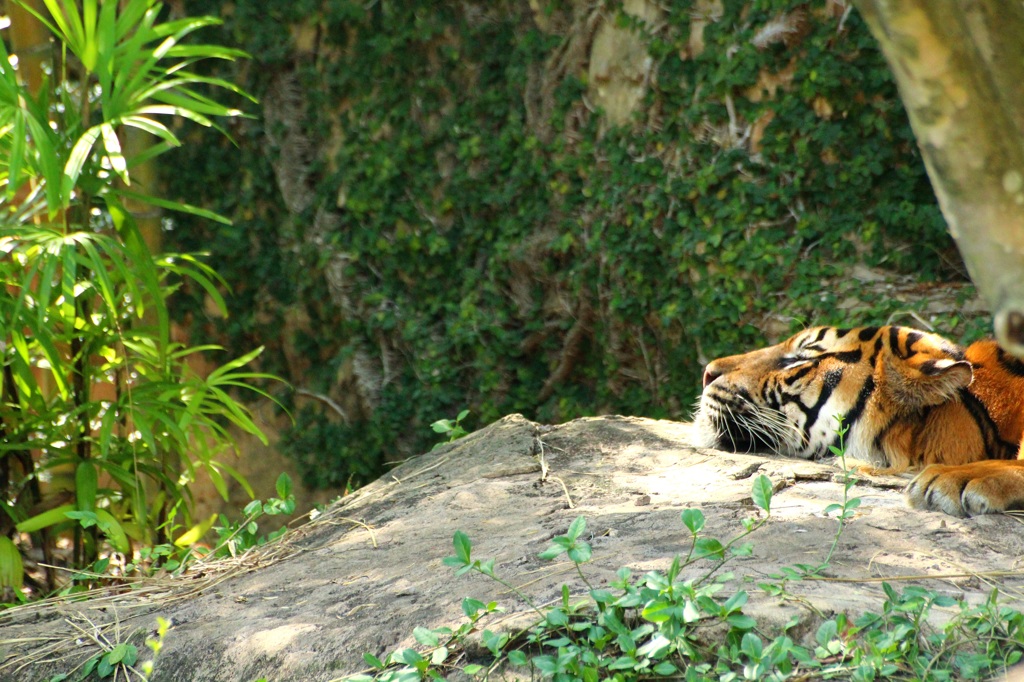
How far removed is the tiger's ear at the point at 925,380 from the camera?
9.58ft

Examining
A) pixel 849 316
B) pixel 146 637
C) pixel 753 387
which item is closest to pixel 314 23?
pixel 849 316

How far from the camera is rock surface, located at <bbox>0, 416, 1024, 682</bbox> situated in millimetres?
2084

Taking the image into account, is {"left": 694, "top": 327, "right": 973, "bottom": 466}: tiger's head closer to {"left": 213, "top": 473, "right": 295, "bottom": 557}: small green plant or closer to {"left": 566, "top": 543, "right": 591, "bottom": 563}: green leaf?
{"left": 566, "top": 543, "right": 591, "bottom": 563}: green leaf

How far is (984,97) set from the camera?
128cm

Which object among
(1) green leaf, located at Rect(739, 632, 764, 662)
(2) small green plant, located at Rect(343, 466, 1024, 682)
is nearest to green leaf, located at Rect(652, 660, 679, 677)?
(2) small green plant, located at Rect(343, 466, 1024, 682)

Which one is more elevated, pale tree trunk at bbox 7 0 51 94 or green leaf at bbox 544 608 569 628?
pale tree trunk at bbox 7 0 51 94

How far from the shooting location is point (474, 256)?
6.88 metres

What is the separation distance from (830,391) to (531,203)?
362 cm

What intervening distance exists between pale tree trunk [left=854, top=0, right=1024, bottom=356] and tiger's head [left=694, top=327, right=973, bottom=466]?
1.70 m

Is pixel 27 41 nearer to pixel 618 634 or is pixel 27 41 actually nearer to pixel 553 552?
pixel 553 552

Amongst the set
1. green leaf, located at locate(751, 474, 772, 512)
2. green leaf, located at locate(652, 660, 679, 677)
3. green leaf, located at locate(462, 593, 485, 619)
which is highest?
green leaf, located at locate(751, 474, 772, 512)

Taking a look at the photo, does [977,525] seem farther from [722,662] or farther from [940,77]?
[940,77]

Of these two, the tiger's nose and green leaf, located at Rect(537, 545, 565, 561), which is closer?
green leaf, located at Rect(537, 545, 565, 561)

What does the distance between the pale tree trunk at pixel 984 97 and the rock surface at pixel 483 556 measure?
0.83 metres
